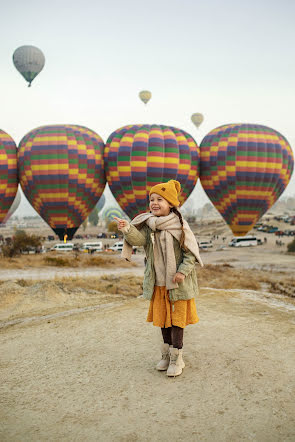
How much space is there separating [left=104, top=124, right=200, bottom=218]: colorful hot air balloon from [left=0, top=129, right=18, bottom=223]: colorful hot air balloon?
513 centimetres

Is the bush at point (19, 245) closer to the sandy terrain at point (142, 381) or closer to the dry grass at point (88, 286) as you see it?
the dry grass at point (88, 286)

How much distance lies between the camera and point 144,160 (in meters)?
19.8

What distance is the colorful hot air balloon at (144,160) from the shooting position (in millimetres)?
19875

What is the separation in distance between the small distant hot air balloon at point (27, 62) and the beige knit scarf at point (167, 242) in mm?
31797

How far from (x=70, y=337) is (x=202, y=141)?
1861cm

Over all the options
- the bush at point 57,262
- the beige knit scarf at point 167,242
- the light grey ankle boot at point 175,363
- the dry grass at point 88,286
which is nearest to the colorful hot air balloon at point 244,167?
the bush at point 57,262

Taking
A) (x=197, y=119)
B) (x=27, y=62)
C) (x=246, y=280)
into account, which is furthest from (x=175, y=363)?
(x=197, y=119)

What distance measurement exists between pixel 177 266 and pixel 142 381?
1.21m

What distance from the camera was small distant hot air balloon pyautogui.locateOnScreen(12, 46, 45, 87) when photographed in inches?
1254

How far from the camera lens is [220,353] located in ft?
14.3

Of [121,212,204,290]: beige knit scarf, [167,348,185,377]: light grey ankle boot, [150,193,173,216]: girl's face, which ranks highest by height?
[150,193,173,216]: girl's face

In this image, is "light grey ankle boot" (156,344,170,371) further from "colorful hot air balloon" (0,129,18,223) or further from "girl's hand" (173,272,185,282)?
"colorful hot air balloon" (0,129,18,223)

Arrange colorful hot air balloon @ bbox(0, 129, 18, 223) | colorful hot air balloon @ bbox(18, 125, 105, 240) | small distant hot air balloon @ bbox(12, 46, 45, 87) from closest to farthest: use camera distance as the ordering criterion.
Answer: colorful hot air balloon @ bbox(18, 125, 105, 240) → colorful hot air balloon @ bbox(0, 129, 18, 223) → small distant hot air balloon @ bbox(12, 46, 45, 87)

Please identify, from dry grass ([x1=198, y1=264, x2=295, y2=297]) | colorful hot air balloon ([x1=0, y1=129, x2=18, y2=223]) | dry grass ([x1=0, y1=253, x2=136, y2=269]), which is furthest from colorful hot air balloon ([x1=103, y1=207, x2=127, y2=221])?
dry grass ([x1=198, y1=264, x2=295, y2=297])
